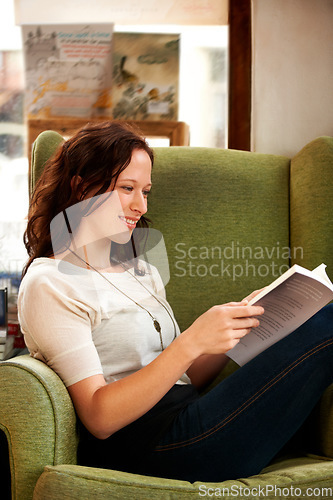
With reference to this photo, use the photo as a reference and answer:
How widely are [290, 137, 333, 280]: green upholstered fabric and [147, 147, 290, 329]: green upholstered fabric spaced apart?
0.18ft

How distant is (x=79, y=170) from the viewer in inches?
47.8

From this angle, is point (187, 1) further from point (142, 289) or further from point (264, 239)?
point (142, 289)

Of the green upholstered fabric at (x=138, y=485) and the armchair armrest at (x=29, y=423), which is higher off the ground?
the armchair armrest at (x=29, y=423)

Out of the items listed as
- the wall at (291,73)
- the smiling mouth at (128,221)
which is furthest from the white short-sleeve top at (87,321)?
the wall at (291,73)

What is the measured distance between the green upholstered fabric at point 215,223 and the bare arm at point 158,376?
1.81ft

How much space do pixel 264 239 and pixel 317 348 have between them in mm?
624

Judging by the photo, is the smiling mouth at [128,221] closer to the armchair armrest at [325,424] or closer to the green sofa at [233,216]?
the green sofa at [233,216]

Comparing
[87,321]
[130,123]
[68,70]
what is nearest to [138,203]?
[87,321]

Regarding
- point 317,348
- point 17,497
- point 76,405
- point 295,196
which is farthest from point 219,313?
point 295,196

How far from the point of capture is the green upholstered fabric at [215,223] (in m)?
1.51

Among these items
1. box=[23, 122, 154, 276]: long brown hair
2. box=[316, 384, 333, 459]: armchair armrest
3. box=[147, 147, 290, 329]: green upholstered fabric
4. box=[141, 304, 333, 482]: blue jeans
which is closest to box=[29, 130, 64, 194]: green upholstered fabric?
box=[23, 122, 154, 276]: long brown hair

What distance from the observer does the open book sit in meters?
0.88

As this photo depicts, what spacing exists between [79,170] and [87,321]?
0.38 metres

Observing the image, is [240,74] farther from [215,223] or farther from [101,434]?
[101,434]
